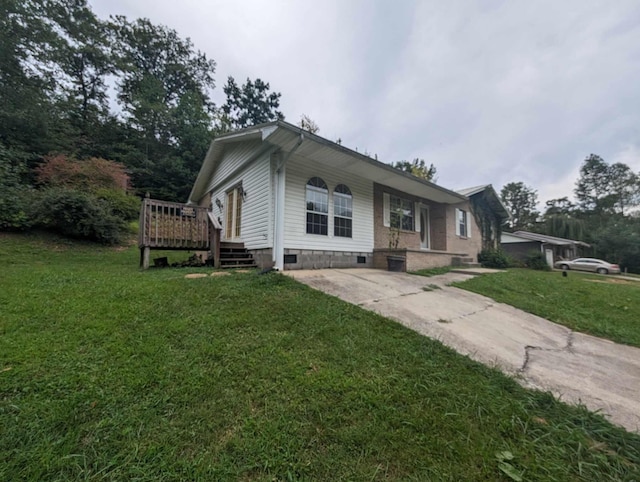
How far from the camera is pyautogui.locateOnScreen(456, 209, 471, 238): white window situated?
1186 cm

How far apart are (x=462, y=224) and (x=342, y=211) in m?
7.61

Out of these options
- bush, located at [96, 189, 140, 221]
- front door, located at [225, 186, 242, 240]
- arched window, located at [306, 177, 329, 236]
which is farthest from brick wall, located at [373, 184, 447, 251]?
bush, located at [96, 189, 140, 221]

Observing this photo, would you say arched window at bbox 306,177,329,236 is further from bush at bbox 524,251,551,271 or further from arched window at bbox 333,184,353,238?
bush at bbox 524,251,551,271

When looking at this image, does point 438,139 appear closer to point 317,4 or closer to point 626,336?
point 317,4

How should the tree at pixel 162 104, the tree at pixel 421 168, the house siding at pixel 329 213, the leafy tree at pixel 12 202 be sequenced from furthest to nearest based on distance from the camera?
the tree at pixel 421 168, the tree at pixel 162 104, the leafy tree at pixel 12 202, the house siding at pixel 329 213

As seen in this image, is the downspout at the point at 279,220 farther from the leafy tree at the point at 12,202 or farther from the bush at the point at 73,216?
the leafy tree at the point at 12,202

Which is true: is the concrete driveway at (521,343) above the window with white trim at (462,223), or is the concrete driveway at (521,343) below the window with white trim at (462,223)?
below

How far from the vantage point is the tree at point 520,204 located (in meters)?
38.2

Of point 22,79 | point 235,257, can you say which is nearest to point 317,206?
point 235,257

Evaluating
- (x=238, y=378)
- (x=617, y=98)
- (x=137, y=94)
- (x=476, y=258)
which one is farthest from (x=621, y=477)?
(x=137, y=94)

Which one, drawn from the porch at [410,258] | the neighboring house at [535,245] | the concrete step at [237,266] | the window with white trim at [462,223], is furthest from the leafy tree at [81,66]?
the neighboring house at [535,245]

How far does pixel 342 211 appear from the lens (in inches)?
308

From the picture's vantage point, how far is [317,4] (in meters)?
8.22

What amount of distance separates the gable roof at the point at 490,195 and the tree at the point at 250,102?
20.6m
